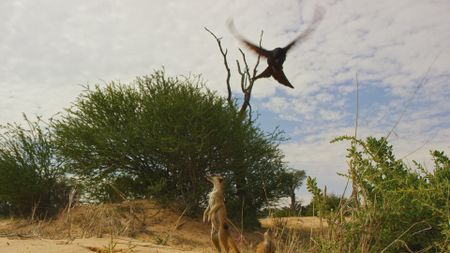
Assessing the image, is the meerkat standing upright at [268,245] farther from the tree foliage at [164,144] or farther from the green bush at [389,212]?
the tree foliage at [164,144]

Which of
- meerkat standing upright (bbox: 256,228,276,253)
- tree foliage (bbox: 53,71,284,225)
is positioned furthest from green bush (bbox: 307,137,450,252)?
tree foliage (bbox: 53,71,284,225)

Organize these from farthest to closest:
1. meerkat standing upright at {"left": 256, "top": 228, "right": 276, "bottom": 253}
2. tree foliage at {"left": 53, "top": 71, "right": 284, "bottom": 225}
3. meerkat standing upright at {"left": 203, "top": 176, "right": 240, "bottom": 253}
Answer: tree foliage at {"left": 53, "top": 71, "right": 284, "bottom": 225} < meerkat standing upright at {"left": 203, "top": 176, "right": 240, "bottom": 253} < meerkat standing upright at {"left": 256, "top": 228, "right": 276, "bottom": 253}

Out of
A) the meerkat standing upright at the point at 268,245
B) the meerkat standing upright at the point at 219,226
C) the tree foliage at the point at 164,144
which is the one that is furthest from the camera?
the tree foliage at the point at 164,144

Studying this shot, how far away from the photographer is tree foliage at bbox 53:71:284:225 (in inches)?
503

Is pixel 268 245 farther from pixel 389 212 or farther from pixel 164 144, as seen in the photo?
pixel 164 144

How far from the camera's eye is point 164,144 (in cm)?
1244

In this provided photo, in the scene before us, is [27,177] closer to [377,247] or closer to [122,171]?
[122,171]

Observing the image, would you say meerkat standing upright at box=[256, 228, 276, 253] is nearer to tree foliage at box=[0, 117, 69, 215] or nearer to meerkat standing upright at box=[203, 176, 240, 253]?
meerkat standing upright at box=[203, 176, 240, 253]

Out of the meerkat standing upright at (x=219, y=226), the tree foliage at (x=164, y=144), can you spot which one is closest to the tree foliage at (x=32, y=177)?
the tree foliage at (x=164, y=144)

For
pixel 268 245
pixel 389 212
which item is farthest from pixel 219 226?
pixel 389 212

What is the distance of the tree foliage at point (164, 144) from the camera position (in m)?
12.8

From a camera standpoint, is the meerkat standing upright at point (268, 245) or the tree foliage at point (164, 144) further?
the tree foliage at point (164, 144)

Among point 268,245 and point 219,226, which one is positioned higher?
point 219,226

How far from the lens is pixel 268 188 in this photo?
15.0 meters
